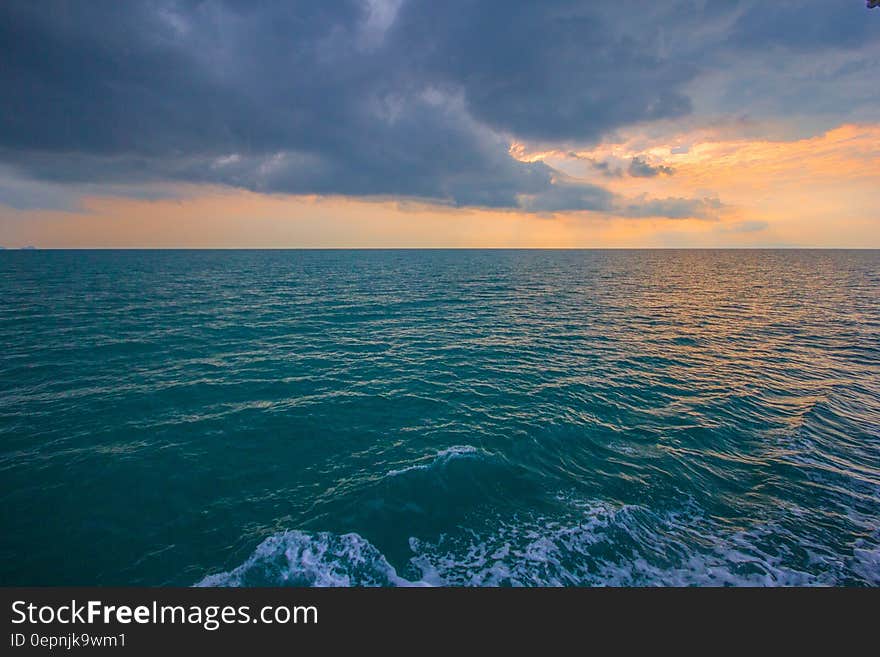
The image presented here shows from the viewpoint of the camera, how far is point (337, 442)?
685 inches

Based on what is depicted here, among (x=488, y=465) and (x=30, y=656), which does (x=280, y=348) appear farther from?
(x=30, y=656)

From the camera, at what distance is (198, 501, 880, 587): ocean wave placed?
10484mm

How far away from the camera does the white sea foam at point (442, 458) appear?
1522 cm

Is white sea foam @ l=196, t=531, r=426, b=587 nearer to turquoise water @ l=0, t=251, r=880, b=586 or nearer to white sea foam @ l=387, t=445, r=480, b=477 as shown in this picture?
turquoise water @ l=0, t=251, r=880, b=586

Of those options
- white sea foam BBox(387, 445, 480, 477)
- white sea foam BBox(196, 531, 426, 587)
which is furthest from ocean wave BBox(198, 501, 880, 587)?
white sea foam BBox(387, 445, 480, 477)

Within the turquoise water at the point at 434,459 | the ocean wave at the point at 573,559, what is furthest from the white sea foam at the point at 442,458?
the ocean wave at the point at 573,559

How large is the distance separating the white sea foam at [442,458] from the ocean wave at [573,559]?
3.57 meters

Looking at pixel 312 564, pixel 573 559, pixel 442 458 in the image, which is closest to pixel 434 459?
pixel 442 458

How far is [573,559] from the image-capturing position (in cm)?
1121

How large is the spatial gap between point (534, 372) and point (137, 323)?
43318 mm

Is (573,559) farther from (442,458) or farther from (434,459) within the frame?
(434,459)

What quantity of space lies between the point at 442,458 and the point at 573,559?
21.7 ft

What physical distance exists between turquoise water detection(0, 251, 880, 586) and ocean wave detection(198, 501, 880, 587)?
0.24 ft

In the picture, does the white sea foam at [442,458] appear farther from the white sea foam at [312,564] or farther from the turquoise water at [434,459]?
the white sea foam at [312,564]
